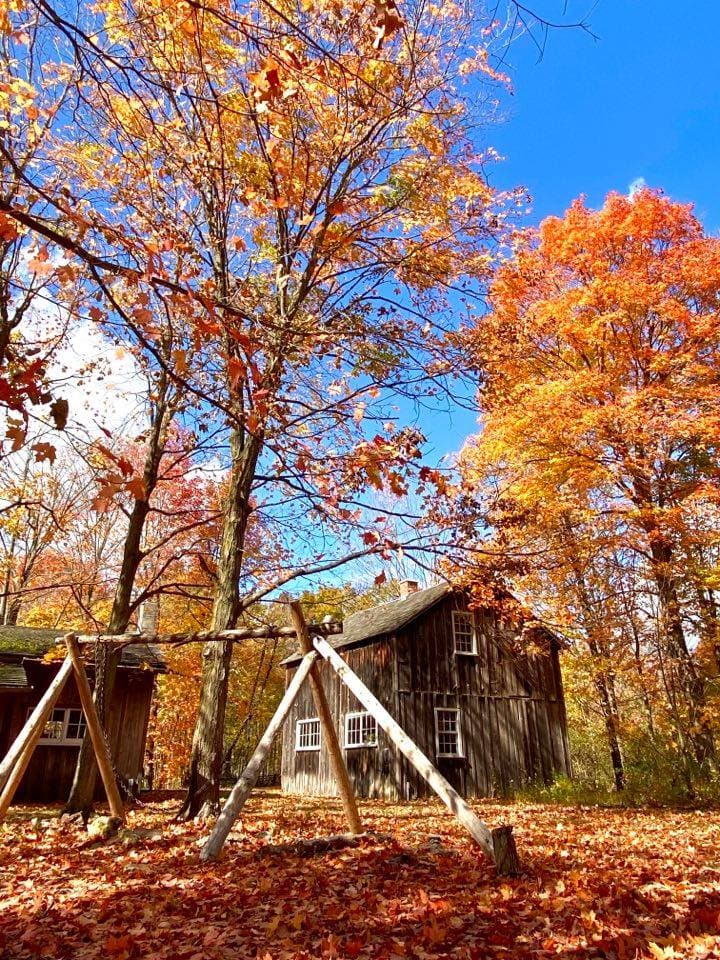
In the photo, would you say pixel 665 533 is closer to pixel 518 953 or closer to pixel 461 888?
pixel 461 888

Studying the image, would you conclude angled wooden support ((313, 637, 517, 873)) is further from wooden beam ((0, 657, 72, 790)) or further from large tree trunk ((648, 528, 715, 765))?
large tree trunk ((648, 528, 715, 765))

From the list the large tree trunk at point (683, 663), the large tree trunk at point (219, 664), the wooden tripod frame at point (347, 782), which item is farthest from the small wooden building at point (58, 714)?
the large tree trunk at point (683, 663)

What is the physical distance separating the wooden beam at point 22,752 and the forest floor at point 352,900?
0.80m

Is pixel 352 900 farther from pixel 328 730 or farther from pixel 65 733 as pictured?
pixel 65 733

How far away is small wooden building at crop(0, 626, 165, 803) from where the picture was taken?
16500mm

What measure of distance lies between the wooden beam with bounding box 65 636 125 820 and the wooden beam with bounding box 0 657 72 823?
0.20 metres

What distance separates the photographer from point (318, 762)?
22.1 metres

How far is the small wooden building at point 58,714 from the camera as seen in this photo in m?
16.5

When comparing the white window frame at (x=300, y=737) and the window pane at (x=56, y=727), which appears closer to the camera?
the window pane at (x=56, y=727)

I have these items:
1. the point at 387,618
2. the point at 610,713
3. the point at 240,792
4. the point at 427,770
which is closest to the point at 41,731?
the point at 240,792

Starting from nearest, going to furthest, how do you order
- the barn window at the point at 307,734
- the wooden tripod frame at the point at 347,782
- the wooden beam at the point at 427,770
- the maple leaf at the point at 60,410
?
the maple leaf at the point at 60,410, the wooden tripod frame at the point at 347,782, the wooden beam at the point at 427,770, the barn window at the point at 307,734

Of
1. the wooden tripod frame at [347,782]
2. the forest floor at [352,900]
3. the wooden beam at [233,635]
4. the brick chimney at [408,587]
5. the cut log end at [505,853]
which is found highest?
the brick chimney at [408,587]

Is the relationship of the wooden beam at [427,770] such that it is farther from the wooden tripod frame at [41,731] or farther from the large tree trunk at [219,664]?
the wooden tripod frame at [41,731]

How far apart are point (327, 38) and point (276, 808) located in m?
14.2
